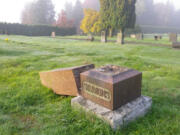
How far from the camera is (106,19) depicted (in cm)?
2023

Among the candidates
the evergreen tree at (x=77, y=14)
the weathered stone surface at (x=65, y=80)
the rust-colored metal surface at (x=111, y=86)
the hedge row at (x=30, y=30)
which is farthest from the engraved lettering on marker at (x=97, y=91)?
the evergreen tree at (x=77, y=14)

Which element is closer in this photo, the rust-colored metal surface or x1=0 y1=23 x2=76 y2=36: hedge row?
the rust-colored metal surface

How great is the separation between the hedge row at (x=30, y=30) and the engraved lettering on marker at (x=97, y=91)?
32777 millimetres

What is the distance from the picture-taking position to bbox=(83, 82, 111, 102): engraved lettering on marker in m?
2.51

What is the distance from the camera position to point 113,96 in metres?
2.43

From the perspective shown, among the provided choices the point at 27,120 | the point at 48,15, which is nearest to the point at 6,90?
the point at 27,120

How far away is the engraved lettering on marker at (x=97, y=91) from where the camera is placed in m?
2.51

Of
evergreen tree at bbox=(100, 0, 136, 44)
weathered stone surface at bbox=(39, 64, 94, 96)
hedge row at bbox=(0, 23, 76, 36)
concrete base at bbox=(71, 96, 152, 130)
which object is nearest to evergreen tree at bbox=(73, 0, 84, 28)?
hedge row at bbox=(0, 23, 76, 36)

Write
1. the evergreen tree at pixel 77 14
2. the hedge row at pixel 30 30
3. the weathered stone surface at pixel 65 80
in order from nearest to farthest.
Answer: the weathered stone surface at pixel 65 80
the hedge row at pixel 30 30
the evergreen tree at pixel 77 14

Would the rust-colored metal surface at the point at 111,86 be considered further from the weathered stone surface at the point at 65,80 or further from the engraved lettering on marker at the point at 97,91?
the weathered stone surface at the point at 65,80

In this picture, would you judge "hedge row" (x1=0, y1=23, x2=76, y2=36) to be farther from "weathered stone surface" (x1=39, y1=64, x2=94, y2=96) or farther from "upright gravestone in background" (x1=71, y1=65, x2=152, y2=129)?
"upright gravestone in background" (x1=71, y1=65, x2=152, y2=129)

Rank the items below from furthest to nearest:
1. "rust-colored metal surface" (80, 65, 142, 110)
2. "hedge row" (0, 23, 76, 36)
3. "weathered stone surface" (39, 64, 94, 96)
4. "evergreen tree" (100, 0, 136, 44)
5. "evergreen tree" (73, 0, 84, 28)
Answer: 1. "evergreen tree" (73, 0, 84, 28)
2. "hedge row" (0, 23, 76, 36)
3. "evergreen tree" (100, 0, 136, 44)
4. "weathered stone surface" (39, 64, 94, 96)
5. "rust-colored metal surface" (80, 65, 142, 110)

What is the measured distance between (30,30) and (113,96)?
38.5m

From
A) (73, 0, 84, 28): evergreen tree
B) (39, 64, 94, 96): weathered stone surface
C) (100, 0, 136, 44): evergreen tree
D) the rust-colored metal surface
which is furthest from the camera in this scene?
(73, 0, 84, 28): evergreen tree
